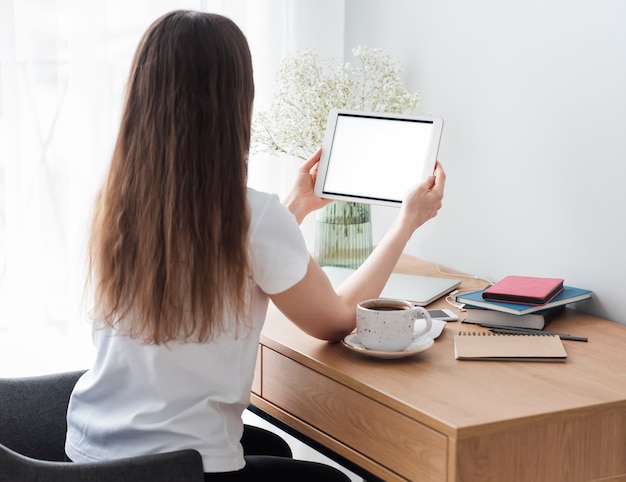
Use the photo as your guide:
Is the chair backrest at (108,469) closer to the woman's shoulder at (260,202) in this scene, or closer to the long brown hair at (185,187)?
the long brown hair at (185,187)

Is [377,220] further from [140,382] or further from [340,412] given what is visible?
[140,382]

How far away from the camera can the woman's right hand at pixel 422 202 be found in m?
1.51

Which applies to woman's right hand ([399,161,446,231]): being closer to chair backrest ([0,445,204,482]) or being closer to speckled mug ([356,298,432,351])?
speckled mug ([356,298,432,351])

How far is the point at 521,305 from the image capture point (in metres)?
1.51

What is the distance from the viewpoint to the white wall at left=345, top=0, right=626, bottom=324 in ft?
5.19

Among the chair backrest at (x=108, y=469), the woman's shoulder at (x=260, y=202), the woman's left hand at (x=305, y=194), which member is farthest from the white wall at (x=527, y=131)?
the chair backrest at (x=108, y=469)

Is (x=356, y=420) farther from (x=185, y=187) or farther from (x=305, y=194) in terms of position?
(x=305, y=194)

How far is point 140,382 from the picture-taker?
1183 millimetres

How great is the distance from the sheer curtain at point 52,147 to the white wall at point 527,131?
23.2 inches

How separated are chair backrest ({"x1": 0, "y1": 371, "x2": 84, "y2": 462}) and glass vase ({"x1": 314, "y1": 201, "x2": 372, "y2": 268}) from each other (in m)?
0.69

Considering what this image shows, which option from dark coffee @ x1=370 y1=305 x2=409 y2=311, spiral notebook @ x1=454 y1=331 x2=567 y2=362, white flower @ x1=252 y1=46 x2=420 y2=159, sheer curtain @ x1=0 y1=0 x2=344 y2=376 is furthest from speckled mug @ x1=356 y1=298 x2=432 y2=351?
sheer curtain @ x1=0 y1=0 x2=344 y2=376

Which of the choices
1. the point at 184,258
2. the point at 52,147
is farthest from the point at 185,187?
the point at 52,147

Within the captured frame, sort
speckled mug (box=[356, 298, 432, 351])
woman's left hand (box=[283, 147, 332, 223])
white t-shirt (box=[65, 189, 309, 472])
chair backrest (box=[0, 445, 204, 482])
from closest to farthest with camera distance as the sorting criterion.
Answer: chair backrest (box=[0, 445, 204, 482]) < white t-shirt (box=[65, 189, 309, 472]) < speckled mug (box=[356, 298, 432, 351]) < woman's left hand (box=[283, 147, 332, 223])

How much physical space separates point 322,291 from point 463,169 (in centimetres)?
79
